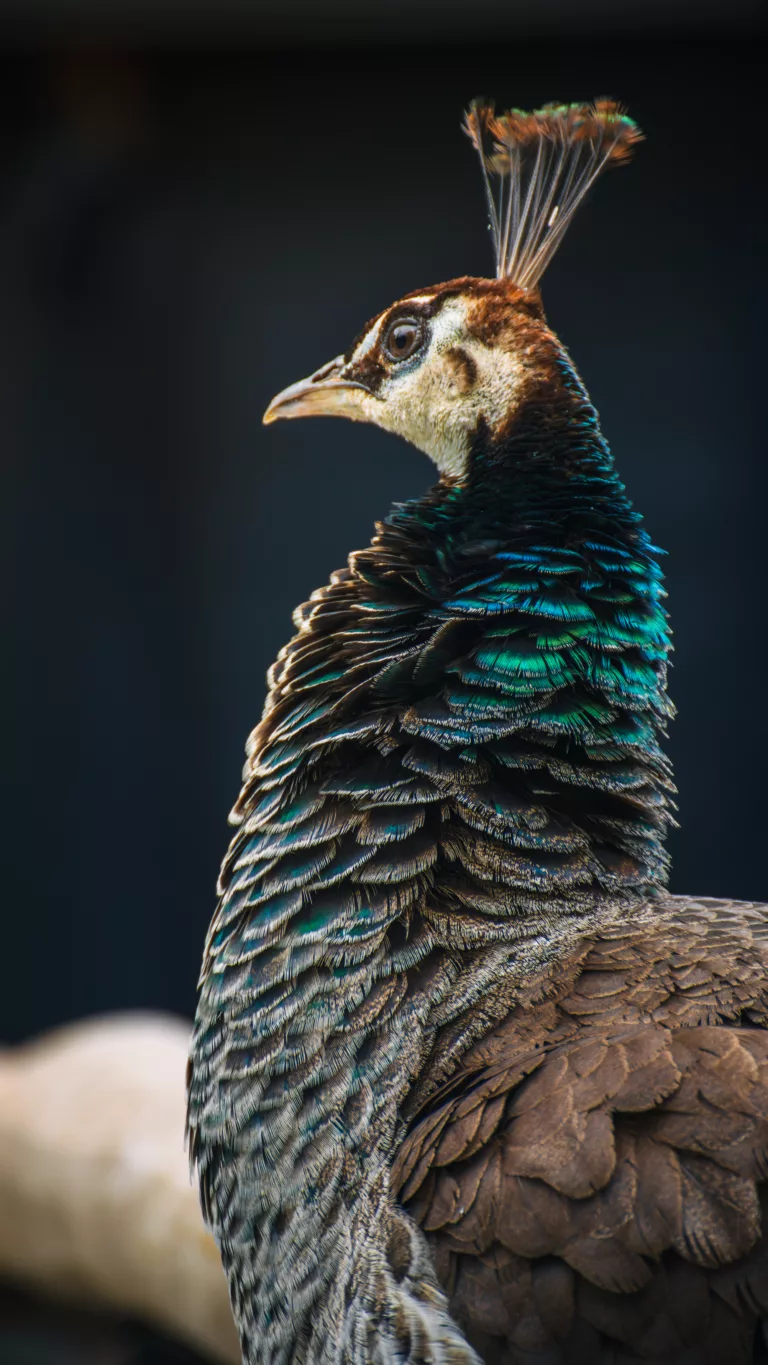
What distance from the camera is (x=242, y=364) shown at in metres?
2.91

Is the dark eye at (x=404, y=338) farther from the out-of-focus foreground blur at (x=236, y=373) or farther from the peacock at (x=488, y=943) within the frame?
the out-of-focus foreground blur at (x=236, y=373)

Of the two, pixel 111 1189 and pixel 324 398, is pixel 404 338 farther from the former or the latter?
pixel 111 1189

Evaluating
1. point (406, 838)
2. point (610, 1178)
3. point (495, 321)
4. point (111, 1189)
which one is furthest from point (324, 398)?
point (111, 1189)

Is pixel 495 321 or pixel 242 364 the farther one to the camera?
pixel 242 364

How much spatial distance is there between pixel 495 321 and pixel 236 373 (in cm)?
164

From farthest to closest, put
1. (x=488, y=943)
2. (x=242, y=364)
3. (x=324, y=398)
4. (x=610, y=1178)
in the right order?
1. (x=242, y=364)
2. (x=324, y=398)
3. (x=488, y=943)
4. (x=610, y=1178)

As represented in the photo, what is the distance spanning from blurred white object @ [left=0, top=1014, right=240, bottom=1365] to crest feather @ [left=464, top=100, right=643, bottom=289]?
163cm

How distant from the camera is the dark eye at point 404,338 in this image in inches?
57.4

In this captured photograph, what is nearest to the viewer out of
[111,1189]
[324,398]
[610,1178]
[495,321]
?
[610,1178]

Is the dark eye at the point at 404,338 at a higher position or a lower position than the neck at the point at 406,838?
higher

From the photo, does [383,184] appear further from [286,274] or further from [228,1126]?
[228,1126]

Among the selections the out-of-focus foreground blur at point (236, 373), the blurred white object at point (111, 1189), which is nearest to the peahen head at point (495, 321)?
the out-of-focus foreground blur at point (236, 373)

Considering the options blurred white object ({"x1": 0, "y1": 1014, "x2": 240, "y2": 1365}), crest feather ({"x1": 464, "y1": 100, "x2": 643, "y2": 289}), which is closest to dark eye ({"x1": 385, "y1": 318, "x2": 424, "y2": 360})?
crest feather ({"x1": 464, "y1": 100, "x2": 643, "y2": 289})

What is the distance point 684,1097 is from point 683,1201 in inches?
3.2
